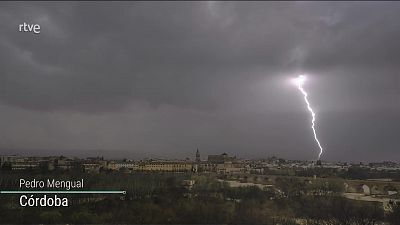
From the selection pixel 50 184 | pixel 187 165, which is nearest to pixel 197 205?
pixel 187 165

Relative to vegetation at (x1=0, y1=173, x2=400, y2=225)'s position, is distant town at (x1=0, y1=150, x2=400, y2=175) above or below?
above

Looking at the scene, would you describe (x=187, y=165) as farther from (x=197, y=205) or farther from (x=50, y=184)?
(x=50, y=184)

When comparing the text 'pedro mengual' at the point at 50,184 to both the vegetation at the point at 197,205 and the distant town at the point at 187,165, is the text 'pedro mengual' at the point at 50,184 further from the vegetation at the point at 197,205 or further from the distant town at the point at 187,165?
the distant town at the point at 187,165

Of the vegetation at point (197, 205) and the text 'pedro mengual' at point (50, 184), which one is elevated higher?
the text 'pedro mengual' at point (50, 184)

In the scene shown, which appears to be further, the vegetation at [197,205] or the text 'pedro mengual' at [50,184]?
the vegetation at [197,205]

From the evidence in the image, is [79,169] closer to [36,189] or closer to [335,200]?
[36,189]

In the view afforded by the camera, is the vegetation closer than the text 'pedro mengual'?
No

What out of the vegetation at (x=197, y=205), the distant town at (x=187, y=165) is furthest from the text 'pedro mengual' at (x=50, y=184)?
the distant town at (x=187, y=165)

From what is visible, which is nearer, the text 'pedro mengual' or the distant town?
the text 'pedro mengual'

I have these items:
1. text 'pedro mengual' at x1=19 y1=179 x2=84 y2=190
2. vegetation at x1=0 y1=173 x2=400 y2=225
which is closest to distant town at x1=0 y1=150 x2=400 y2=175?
vegetation at x1=0 y1=173 x2=400 y2=225

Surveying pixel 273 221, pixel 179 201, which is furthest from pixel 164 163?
pixel 273 221

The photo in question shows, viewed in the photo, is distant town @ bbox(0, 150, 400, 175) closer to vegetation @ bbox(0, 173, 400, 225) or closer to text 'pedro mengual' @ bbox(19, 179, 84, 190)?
vegetation @ bbox(0, 173, 400, 225)
